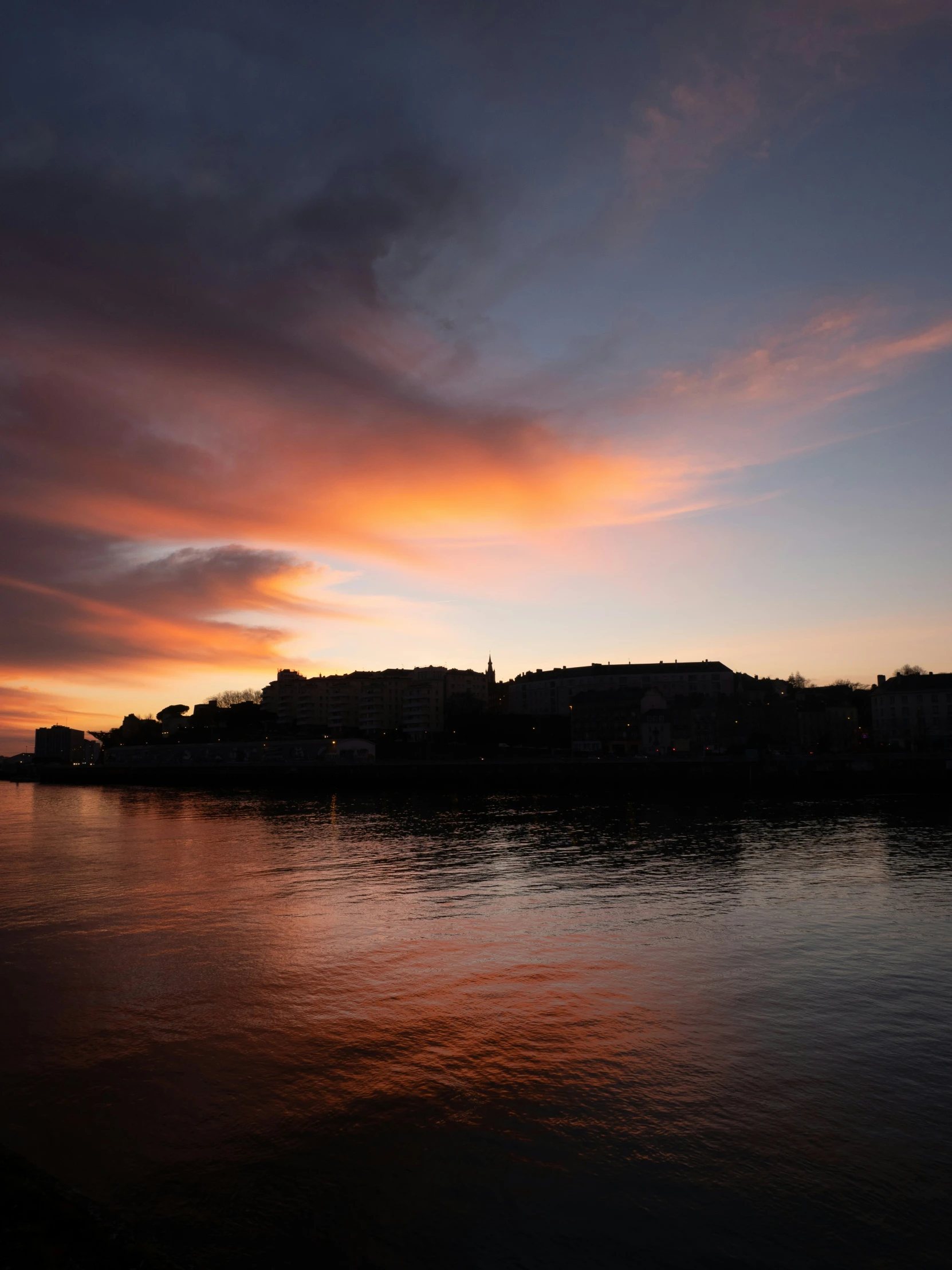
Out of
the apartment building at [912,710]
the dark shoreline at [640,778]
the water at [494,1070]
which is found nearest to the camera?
the water at [494,1070]

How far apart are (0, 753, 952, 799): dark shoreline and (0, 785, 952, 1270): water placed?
7247cm

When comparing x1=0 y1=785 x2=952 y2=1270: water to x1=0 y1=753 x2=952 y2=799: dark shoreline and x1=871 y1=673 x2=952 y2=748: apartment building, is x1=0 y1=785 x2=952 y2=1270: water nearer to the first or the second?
x1=0 y1=753 x2=952 y2=799: dark shoreline

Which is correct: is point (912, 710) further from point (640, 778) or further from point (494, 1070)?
point (494, 1070)

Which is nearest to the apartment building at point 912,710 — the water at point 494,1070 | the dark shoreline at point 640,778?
the dark shoreline at point 640,778

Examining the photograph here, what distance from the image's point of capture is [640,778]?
382ft

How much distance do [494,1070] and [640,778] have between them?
103312 mm

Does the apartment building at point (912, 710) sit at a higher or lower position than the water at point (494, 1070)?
higher

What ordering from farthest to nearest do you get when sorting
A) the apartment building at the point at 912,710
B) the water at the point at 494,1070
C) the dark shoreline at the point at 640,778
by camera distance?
the apartment building at the point at 912,710
the dark shoreline at the point at 640,778
the water at the point at 494,1070

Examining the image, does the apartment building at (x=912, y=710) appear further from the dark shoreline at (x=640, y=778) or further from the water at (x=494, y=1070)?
the water at (x=494, y=1070)

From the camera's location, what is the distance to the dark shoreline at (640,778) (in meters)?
104

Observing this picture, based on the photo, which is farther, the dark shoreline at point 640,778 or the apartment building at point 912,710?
the apartment building at point 912,710

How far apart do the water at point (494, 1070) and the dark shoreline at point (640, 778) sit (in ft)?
238

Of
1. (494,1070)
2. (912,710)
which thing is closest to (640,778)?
(912,710)

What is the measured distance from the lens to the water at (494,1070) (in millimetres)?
11336
